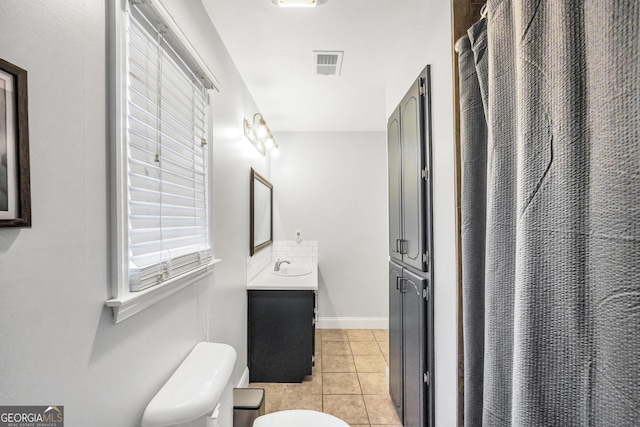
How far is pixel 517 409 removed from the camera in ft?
2.05

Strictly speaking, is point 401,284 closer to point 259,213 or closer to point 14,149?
point 259,213

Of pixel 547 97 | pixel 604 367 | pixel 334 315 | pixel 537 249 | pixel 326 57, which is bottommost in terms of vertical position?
pixel 334 315

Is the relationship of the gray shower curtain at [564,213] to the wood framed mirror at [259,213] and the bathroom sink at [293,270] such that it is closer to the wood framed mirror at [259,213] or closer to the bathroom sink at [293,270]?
the wood framed mirror at [259,213]

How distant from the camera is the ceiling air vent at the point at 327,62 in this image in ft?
6.26

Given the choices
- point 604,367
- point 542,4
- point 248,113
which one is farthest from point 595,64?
point 248,113

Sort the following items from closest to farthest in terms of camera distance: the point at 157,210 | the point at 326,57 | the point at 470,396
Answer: the point at 470,396 → the point at 157,210 → the point at 326,57

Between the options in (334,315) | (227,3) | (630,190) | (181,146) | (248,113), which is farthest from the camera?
(334,315)

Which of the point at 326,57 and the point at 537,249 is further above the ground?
the point at 326,57

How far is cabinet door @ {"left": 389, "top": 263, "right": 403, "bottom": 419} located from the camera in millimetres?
1884

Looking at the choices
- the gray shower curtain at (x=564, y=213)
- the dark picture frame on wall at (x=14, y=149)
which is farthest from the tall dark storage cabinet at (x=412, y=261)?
the dark picture frame on wall at (x=14, y=149)

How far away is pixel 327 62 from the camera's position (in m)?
2.02

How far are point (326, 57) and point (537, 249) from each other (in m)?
1.86

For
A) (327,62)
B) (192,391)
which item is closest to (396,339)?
(192,391)

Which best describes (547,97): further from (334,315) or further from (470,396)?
(334,315)
